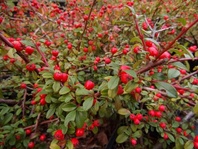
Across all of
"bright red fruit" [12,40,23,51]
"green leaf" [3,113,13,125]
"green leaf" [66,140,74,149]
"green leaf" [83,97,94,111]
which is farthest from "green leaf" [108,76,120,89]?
"green leaf" [3,113,13,125]

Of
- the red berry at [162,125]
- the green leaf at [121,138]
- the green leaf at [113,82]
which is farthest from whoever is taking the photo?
the red berry at [162,125]

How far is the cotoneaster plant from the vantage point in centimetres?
74

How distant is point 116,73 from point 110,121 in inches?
43.3

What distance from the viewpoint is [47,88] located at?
781mm

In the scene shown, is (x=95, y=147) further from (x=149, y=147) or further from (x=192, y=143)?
(x=192, y=143)

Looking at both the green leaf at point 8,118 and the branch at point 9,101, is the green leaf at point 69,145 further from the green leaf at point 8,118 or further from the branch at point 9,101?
the branch at point 9,101

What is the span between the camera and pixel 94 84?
1.02 m

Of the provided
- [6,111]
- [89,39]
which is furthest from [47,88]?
[89,39]

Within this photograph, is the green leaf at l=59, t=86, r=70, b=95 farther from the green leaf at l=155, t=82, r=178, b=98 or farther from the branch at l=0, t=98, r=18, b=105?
the branch at l=0, t=98, r=18, b=105

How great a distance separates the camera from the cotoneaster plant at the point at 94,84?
0.74 m

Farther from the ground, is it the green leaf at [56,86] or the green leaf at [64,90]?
the green leaf at [56,86]

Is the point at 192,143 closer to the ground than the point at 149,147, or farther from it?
farther from it

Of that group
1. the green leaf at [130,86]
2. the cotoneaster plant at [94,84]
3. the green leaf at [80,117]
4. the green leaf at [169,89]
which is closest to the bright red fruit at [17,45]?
the cotoneaster plant at [94,84]

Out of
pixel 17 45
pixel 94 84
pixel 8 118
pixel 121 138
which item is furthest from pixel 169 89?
pixel 8 118
